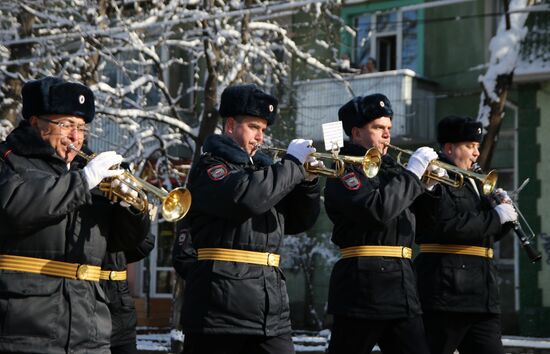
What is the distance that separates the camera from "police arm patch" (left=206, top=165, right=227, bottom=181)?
20.8ft

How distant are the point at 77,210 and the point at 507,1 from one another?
10.8 m

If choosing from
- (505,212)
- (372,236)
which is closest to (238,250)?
(372,236)

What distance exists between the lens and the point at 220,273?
6.24 m

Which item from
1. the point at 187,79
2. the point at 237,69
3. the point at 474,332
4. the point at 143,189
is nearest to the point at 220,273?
the point at 143,189

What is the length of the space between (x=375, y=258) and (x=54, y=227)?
251 centimetres

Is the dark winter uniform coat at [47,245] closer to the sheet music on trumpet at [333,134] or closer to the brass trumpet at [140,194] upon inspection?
the brass trumpet at [140,194]

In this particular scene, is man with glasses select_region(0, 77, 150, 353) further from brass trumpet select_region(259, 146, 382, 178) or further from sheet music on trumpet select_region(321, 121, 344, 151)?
brass trumpet select_region(259, 146, 382, 178)

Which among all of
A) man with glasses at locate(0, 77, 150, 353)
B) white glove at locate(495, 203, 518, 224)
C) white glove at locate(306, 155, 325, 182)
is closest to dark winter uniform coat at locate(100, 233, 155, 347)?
white glove at locate(306, 155, 325, 182)

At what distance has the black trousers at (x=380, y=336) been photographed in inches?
275

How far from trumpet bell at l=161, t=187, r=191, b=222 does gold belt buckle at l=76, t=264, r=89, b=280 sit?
0.52 meters

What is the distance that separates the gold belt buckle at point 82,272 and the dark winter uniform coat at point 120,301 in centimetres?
254

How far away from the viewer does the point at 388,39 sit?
21141 millimetres

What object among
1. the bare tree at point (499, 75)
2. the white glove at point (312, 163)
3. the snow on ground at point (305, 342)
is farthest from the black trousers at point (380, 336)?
the bare tree at point (499, 75)

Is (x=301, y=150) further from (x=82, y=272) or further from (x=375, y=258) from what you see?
(x=82, y=272)
